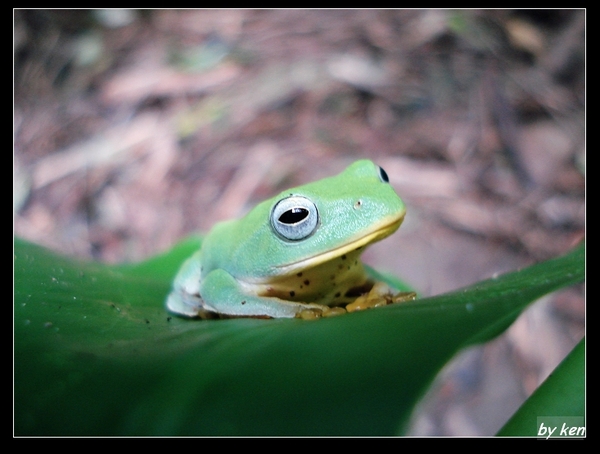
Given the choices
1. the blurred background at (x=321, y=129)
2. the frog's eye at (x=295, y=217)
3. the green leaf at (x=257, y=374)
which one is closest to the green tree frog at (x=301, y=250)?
the frog's eye at (x=295, y=217)

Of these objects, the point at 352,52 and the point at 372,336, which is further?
the point at 352,52

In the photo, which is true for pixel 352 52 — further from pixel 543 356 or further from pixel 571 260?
pixel 571 260

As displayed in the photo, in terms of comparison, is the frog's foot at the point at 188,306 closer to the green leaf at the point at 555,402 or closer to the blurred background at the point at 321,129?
the green leaf at the point at 555,402

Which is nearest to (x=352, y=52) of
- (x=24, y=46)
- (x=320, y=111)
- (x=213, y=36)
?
(x=320, y=111)

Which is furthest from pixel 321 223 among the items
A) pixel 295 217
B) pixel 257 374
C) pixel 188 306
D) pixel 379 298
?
pixel 257 374

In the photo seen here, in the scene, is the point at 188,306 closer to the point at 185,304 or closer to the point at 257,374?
the point at 185,304

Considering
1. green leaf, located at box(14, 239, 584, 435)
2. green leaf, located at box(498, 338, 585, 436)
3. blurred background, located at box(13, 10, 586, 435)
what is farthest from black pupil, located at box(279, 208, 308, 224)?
blurred background, located at box(13, 10, 586, 435)
